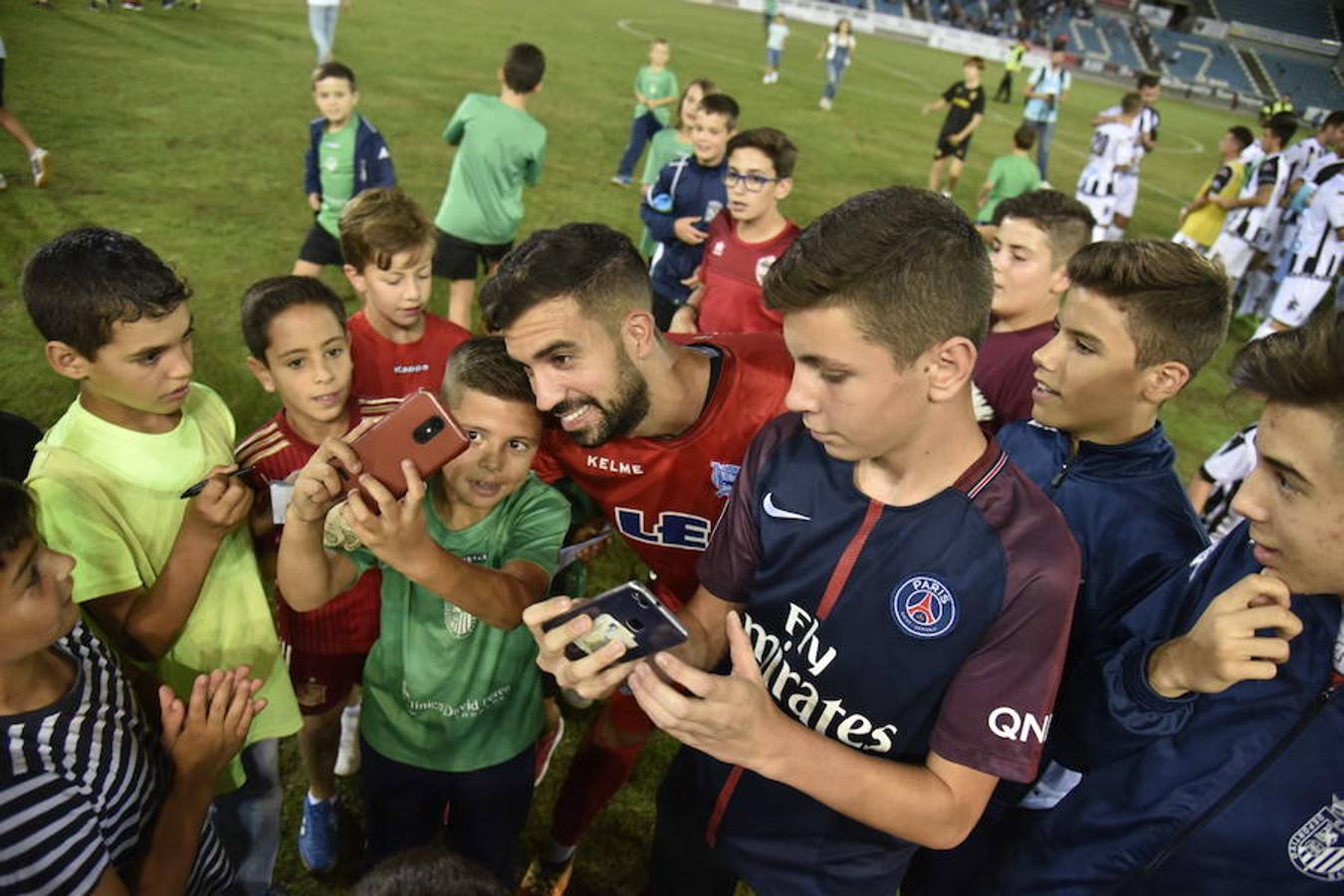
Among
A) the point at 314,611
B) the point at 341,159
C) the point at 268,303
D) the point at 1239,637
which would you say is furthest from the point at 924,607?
the point at 341,159

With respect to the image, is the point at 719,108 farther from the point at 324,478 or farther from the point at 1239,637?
the point at 1239,637

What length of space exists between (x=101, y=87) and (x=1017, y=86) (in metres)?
29.9

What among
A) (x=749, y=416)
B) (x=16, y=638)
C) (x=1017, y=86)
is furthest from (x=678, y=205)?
(x=1017, y=86)

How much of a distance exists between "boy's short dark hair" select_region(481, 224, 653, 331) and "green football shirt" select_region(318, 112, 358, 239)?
14.0ft

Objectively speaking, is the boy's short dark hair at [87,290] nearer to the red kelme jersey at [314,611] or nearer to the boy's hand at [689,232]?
the red kelme jersey at [314,611]

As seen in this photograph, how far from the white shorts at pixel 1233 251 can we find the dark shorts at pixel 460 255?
8837 mm

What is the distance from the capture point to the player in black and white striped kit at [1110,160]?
11188 millimetres

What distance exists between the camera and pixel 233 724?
6.85 ft

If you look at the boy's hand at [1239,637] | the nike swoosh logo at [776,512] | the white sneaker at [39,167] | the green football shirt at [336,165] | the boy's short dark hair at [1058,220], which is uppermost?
the boy's short dark hair at [1058,220]

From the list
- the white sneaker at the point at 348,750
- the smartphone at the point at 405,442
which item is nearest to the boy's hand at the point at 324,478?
the smartphone at the point at 405,442

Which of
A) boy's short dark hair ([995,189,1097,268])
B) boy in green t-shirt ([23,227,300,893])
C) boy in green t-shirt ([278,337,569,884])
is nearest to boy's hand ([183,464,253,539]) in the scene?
boy in green t-shirt ([23,227,300,893])

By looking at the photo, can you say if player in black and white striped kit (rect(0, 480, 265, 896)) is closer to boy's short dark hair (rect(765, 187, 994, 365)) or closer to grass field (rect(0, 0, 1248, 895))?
grass field (rect(0, 0, 1248, 895))

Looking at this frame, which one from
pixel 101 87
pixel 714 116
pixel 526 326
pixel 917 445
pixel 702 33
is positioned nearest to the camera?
pixel 917 445

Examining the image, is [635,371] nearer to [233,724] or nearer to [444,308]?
[233,724]
